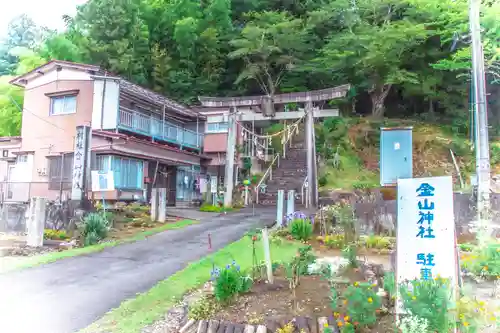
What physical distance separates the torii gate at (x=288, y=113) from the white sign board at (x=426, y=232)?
12.2 m

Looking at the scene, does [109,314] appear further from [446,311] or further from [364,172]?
[364,172]

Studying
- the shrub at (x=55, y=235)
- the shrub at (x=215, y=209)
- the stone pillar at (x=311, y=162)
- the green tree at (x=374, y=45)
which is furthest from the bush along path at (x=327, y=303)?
the green tree at (x=374, y=45)

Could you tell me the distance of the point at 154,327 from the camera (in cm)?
512

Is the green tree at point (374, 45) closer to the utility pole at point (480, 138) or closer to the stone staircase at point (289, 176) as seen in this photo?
the stone staircase at point (289, 176)

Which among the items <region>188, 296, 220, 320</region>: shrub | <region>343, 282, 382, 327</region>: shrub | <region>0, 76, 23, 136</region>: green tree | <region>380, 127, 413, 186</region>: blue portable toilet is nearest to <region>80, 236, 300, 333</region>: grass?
<region>188, 296, 220, 320</region>: shrub

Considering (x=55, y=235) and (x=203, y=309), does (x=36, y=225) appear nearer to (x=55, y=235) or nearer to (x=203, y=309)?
(x=55, y=235)

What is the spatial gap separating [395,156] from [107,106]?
1355cm

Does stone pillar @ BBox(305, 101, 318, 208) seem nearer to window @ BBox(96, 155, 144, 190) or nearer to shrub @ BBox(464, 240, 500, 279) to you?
window @ BBox(96, 155, 144, 190)

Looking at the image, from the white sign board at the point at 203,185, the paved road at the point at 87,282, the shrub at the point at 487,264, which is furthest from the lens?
the white sign board at the point at 203,185

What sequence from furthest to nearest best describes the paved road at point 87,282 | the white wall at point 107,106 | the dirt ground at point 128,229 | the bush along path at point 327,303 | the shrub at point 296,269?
the white wall at point 107,106 → the dirt ground at point 128,229 → the shrub at point 296,269 → the paved road at point 87,282 → the bush along path at point 327,303

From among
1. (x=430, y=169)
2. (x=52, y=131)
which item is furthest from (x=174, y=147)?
(x=430, y=169)

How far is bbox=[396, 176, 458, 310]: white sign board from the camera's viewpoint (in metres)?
4.63

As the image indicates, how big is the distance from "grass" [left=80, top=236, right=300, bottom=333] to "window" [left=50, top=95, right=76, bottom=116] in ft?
43.3

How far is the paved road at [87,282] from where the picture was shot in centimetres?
527
